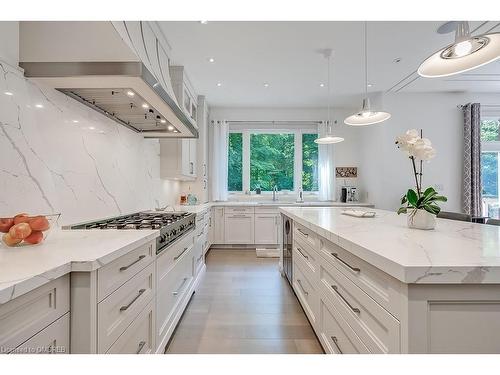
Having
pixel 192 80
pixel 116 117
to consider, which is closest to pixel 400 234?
pixel 116 117

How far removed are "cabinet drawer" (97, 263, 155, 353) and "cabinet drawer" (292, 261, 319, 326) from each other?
1.13 metres

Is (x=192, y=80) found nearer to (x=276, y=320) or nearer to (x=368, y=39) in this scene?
(x=368, y=39)

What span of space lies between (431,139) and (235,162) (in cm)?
368

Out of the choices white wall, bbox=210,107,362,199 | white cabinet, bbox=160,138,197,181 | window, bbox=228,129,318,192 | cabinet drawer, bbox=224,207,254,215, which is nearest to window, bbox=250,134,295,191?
window, bbox=228,129,318,192

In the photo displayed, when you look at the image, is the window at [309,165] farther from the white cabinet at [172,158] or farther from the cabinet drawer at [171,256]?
the cabinet drawer at [171,256]

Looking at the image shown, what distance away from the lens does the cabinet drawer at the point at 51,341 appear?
775 mm

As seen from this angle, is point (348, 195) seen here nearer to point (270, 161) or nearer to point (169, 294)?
point (270, 161)

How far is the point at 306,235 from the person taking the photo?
2201mm

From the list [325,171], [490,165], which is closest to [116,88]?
[325,171]

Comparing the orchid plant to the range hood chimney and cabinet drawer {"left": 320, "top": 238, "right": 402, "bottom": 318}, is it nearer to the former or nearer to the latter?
cabinet drawer {"left": 320, "top": 238, "right": 402, "bottom": 318}

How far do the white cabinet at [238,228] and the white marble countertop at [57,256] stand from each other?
343cm

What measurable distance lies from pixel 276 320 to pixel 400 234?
1.35 metres

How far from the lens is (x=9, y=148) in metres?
1.38

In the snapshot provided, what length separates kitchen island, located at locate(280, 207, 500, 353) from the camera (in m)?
0.82
